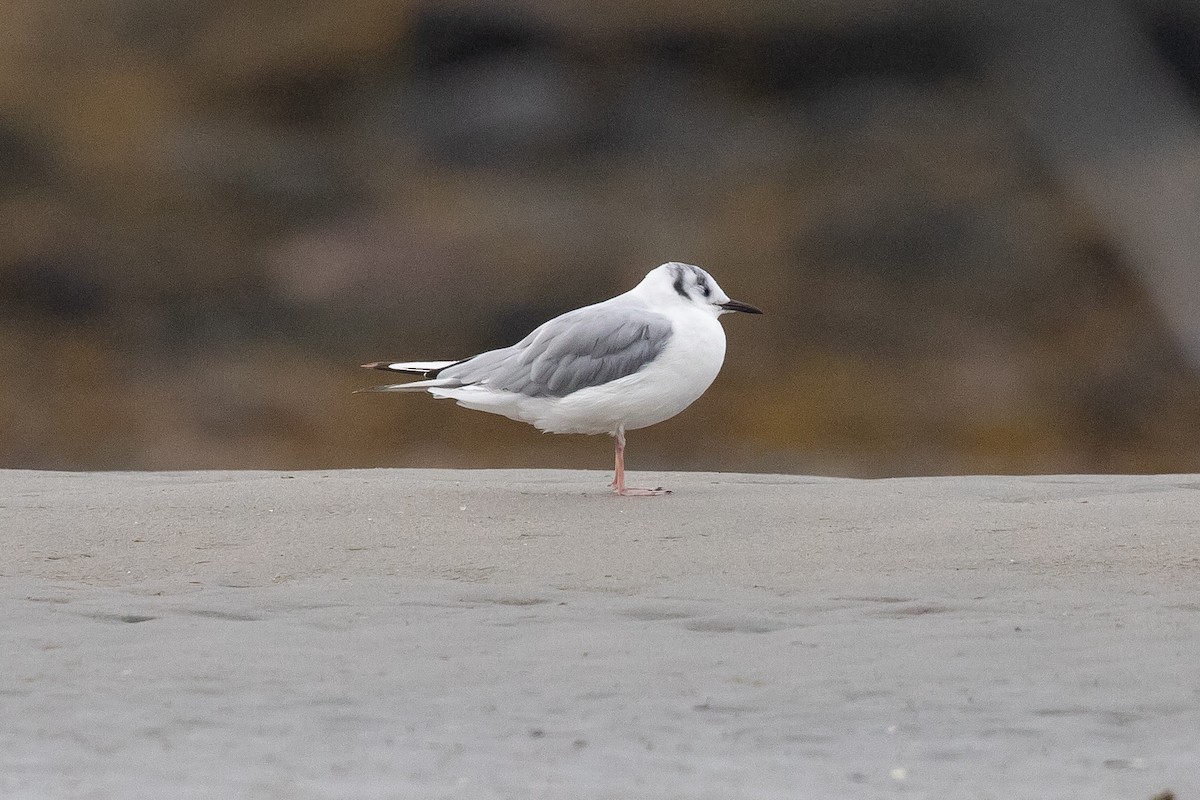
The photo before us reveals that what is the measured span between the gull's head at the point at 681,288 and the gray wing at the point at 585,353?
0.14 meters

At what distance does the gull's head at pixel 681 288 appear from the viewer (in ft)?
15.6

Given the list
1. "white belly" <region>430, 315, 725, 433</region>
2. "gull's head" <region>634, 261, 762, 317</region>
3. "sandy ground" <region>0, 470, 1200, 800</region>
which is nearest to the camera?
"sandy ground" <region>0, 470, 1200, 800</region>

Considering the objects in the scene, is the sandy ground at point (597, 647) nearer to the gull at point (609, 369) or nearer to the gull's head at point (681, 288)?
the gull at point (609, 369)

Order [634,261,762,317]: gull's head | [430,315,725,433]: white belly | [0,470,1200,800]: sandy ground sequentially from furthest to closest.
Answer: [634,261,762,317]: gull's head < [430,315,725,433]: white belly < [0,470,1200,800]: sandy ground

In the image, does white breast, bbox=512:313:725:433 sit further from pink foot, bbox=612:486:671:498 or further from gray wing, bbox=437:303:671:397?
pink foot, bbox=612:486:671:498

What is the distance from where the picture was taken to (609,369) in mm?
4508

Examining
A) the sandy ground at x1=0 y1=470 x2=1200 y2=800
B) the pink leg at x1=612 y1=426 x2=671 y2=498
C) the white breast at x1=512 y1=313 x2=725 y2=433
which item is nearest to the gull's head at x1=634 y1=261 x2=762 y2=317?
the white breast at x1=512 y1=313 x2=725 y2=433

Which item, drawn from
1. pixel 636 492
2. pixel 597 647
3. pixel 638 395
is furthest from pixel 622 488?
pixel 597 647

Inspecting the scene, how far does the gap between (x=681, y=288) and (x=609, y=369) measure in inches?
17.3

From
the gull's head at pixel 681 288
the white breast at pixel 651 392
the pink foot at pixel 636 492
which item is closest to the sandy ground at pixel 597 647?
the pink foot at pixel 636 492

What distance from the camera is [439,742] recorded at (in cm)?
220

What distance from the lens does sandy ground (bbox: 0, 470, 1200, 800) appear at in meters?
2.06

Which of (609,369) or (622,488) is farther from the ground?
(609,369)

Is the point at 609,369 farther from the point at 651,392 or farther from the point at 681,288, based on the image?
the point at 681,288
